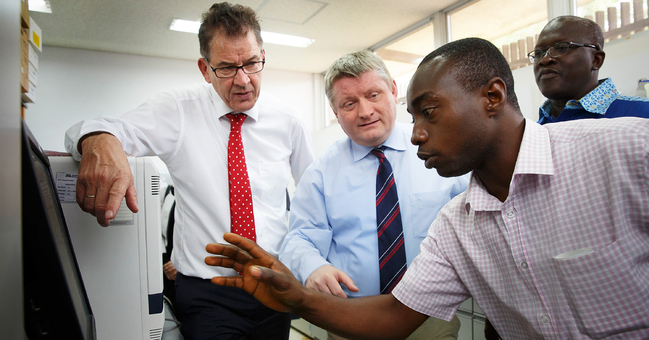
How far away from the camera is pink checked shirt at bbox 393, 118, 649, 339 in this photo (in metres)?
0.71

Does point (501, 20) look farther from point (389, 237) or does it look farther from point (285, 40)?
point (389, 237)

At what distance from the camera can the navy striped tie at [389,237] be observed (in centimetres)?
116

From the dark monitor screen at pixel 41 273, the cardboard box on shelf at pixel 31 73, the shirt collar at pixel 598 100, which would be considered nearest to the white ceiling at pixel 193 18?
the cardboard box on shelf at pixel 31 73

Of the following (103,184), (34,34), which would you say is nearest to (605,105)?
(103,184)

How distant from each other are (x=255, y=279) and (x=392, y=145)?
0.71 meters

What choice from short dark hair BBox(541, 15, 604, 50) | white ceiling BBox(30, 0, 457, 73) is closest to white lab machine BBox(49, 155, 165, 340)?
short dark hair BBox(541, 15, 604, 50)

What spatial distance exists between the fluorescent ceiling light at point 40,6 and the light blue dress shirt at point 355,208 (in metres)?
3.68

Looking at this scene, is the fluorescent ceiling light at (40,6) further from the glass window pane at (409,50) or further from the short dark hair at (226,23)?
the glass window pane at (409,50)

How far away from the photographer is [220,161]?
1.43 m

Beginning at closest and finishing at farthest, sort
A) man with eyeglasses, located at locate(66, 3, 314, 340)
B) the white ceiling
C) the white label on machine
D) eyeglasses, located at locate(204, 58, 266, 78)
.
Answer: the white label on machine
man with eyeglasses, located at locate(66, 3, 314, 340)
eyeglasses, located at locate(204, 58, 266, 78)
the white ceiling

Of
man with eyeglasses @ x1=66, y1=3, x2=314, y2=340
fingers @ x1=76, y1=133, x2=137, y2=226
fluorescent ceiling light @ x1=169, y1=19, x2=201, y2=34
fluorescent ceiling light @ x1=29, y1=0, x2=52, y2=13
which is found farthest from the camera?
fluorescent ceiling light @ x1=169, y1=19, x2=201, y2=34

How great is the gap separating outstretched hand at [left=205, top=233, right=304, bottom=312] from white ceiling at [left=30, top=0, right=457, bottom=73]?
3383 mm

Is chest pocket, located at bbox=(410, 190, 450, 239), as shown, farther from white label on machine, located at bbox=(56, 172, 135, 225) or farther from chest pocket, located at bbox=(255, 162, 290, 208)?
white label on machine, located at bbox=(56, 172, 135, 225)

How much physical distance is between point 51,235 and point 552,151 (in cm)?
89
